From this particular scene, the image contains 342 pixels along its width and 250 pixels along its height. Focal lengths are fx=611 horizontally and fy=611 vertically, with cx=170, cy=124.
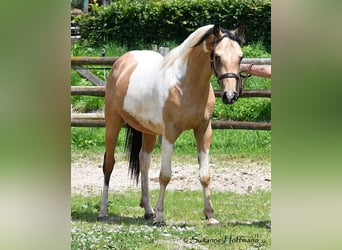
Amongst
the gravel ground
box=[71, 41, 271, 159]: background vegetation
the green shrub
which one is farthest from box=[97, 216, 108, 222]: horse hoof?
the green shrub

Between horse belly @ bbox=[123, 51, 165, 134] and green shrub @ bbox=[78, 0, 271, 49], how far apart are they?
4.0 inches

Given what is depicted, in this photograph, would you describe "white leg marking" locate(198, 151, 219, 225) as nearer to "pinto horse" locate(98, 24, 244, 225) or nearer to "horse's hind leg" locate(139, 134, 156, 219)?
"pinto horse" locate(98, 24, 244, 225)

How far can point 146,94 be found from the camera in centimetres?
341

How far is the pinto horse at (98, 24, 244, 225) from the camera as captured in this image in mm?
3082

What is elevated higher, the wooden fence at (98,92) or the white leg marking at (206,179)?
the wooden fence at (98,92)

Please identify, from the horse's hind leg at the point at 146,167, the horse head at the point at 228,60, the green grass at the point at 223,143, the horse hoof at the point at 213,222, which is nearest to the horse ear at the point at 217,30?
the horse head at the point at 228,60

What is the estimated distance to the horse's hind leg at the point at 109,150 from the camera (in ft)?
11.3

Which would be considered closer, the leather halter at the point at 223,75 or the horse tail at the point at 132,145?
the leather halter at the point at 223,75

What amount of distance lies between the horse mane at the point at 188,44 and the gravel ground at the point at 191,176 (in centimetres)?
55

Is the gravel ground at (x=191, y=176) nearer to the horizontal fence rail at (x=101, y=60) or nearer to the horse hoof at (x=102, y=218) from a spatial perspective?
the horse hoof at (x=102, y=218)

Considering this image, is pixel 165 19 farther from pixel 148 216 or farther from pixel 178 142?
pixel 148 216
